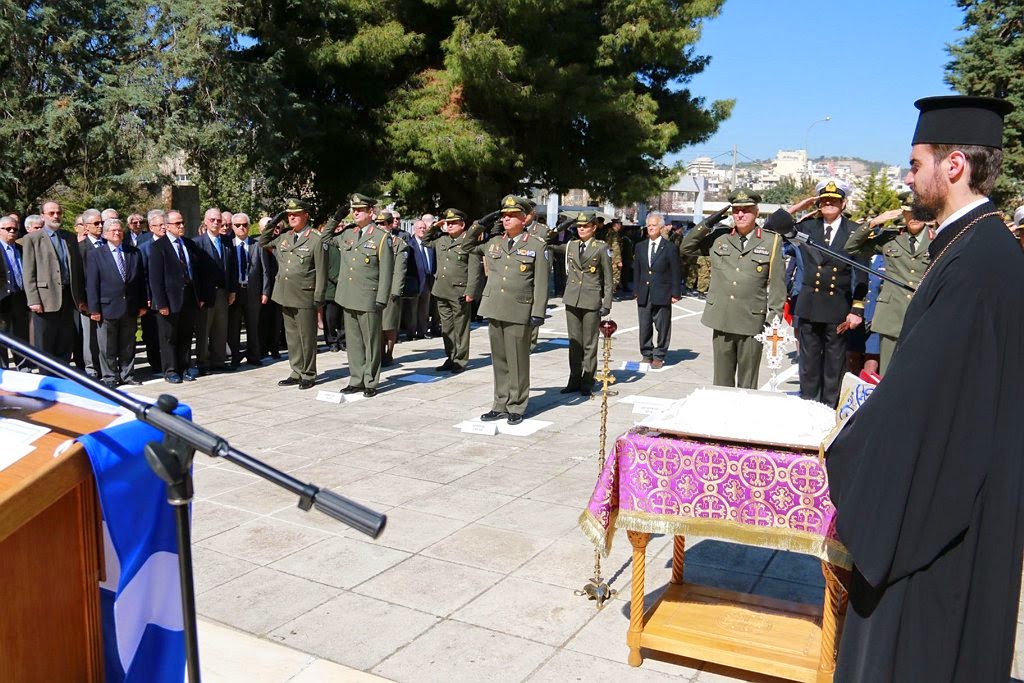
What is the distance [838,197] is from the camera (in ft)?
26.8

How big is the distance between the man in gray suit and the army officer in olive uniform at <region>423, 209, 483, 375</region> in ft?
13.8

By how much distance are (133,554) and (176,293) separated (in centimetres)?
819

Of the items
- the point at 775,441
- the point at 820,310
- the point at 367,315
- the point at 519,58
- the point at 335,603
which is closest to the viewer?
the point at 775,441

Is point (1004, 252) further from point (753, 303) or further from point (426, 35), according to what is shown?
point (426, 35)

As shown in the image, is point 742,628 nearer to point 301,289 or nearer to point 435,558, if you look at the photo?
point 435,558

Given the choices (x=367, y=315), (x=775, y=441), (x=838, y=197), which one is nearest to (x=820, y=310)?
(x=838, y=197)

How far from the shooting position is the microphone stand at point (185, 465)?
5.69ft

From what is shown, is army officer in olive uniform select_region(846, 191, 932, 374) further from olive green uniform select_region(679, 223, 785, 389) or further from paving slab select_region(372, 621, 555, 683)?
paving slab select_region(372, 621, 555, 683)

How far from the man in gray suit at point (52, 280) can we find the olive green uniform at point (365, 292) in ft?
9.44

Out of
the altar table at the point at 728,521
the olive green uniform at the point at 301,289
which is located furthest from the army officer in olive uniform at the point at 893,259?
the olive green uniform at the point at 301,289

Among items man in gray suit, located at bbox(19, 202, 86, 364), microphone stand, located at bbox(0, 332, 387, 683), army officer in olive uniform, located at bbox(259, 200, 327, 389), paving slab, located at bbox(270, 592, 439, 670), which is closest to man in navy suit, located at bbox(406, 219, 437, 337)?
army officer in olive uniform, located at bbox(259, 200, 327, 389)

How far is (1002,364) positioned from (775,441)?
1469mm

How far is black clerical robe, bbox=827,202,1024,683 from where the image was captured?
2.18m

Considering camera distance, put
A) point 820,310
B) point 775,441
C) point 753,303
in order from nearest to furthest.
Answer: point 775,441 → point 753,303 → point 820,310
